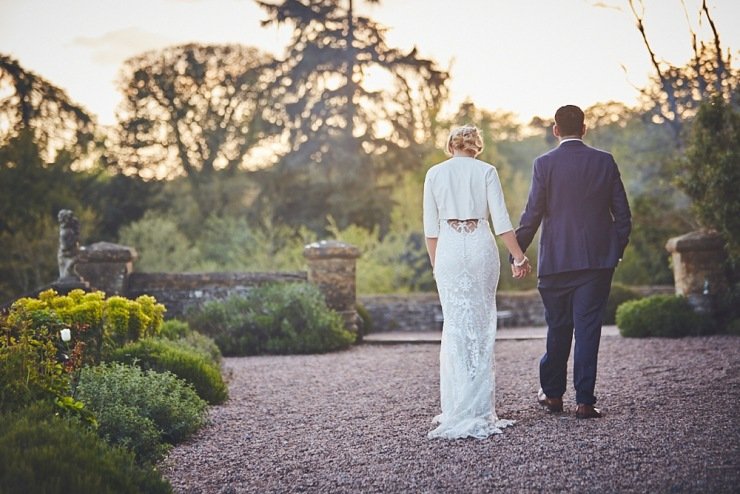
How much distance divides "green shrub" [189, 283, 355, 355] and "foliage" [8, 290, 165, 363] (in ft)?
10.1

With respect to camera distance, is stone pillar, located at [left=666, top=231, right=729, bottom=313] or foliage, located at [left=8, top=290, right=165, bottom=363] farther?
stone pillar, located at [left=666, top=231, right=729, bottom=313]

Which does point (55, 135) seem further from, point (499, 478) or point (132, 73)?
point (499, 478)

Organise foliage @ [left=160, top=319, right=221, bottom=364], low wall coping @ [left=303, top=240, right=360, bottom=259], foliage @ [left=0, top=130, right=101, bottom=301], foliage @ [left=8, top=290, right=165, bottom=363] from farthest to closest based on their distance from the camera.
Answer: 1. foliage @ [left=0, top=130, right=101, bottom=301]
2. low wall coping @ [left=303, top=240, right=360, bottom=259]
3. foliage @ [left=160, top=319, right=221, bottom=364]
4. foliage @ [left=8, top=290, right=165, bottom=363]

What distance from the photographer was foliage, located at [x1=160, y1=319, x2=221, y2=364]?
26.8ft

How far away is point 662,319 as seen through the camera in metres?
10.8

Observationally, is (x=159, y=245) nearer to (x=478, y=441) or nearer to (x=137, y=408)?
(x=137, y=408)

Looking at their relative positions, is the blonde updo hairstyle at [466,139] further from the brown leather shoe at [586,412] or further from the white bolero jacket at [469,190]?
the brown leather shoe at [586,412]

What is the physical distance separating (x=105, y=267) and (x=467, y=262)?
8497 millimetres

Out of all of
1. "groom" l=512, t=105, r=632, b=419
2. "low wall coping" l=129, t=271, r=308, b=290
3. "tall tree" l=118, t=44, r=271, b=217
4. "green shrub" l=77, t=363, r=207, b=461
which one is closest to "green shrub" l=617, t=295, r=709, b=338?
"low wall coping" l=129, t=271, r=308, b=290

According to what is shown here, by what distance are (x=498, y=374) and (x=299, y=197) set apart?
1592cm

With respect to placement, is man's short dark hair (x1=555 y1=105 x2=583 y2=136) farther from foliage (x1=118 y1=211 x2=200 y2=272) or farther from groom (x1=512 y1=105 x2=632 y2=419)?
foliage (x1=118 y1=211 x2=200 y2=272)

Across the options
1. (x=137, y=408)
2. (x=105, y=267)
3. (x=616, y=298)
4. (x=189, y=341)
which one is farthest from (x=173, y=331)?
(x=616, y=298)

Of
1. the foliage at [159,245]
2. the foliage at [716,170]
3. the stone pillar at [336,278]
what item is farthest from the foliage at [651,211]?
the foliage at [159,245]

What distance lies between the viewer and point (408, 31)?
2327 centimetres
